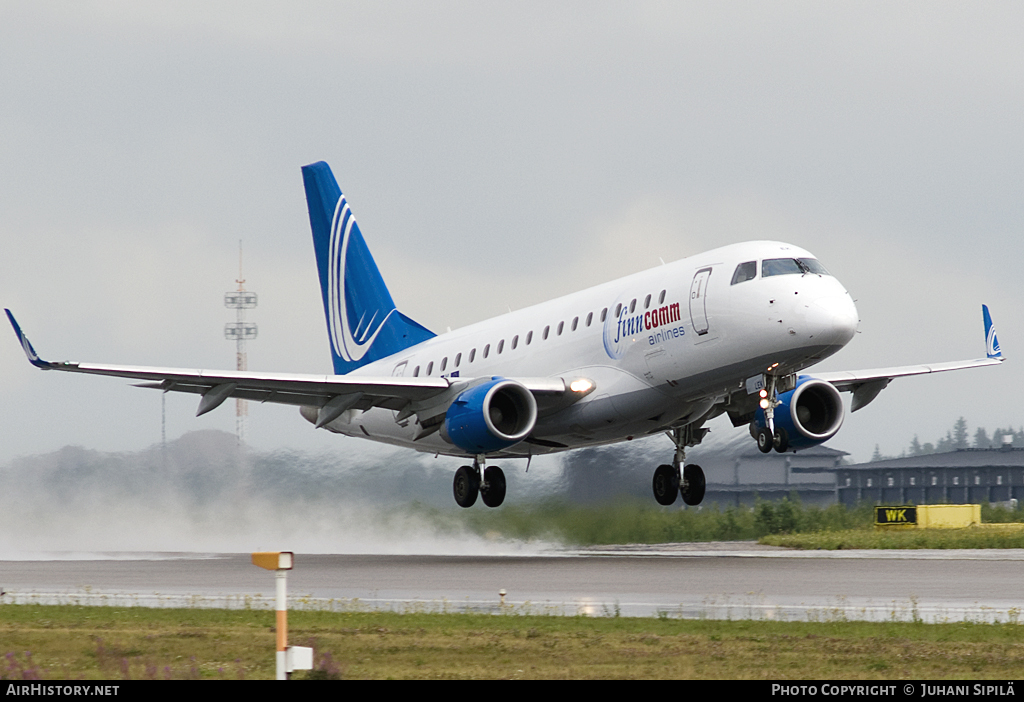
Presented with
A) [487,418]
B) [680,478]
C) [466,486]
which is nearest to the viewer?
[487,418]

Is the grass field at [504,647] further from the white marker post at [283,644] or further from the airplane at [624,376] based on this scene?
the airplane at [624,376]

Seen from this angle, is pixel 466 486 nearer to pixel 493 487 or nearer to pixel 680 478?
pixel 493 487

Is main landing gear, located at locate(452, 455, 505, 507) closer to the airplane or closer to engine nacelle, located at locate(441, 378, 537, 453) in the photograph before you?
the airplane

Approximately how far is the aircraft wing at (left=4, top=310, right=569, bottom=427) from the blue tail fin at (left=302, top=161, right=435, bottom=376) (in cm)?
691

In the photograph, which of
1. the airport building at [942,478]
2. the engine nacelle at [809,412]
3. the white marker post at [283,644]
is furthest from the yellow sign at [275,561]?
the airport building at [942,478]

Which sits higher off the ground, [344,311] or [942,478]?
[344,311]

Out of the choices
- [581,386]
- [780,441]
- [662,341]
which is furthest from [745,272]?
[581,386]

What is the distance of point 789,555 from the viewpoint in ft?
104

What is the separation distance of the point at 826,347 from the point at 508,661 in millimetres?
14926

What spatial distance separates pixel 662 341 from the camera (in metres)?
28.1

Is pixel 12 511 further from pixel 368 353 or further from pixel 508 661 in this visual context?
pixel 508 661

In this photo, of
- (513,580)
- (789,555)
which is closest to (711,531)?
(789,555)

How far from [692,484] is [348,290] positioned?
13.3 metres

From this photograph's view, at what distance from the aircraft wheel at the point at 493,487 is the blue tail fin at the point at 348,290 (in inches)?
241
